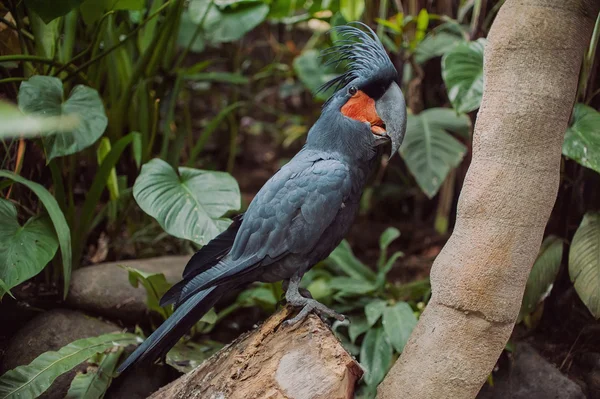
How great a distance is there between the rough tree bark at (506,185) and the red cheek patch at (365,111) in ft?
0.93

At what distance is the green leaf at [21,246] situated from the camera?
1638mm

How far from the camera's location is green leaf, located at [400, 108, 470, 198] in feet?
7.85

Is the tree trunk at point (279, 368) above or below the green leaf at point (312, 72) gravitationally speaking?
below

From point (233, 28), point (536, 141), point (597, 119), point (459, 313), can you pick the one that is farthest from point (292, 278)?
point (233, 28)

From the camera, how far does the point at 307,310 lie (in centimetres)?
151

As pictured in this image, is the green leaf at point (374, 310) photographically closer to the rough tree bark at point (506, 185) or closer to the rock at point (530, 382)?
the rock at point (530, 382)

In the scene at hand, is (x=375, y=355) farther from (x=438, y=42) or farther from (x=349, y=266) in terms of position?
(x=438, y=42)

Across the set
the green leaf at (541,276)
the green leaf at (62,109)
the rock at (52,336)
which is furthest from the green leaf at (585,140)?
the rock at (52,336)

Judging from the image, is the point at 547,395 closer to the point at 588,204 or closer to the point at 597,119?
the point at 588,204

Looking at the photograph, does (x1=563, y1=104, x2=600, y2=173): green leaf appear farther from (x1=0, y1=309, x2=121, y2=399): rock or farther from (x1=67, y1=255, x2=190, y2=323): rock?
(x1=0, y1=309, x2=121, y2=399): rock

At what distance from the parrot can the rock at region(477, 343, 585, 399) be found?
0.83 metres

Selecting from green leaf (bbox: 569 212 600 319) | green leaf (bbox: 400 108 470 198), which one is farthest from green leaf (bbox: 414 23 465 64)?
green leaf (bbox: 569 212 600 319)

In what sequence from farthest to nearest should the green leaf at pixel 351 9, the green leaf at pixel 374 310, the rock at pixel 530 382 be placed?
1. the green leaf at pixel 351 9
2. the green leaf at pixel 374 310
3. the rock at pixel 530 382

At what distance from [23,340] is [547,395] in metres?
1.81
